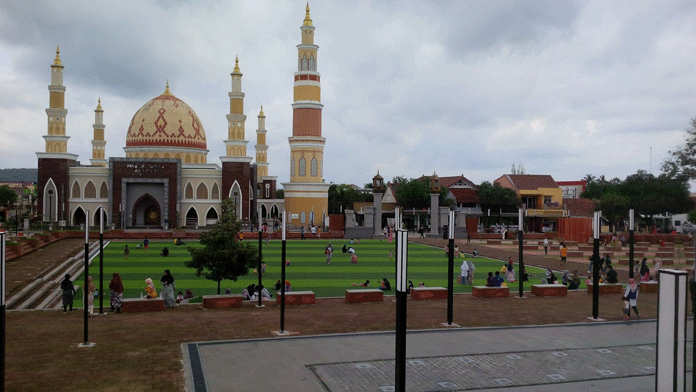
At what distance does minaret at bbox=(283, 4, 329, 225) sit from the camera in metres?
67.9

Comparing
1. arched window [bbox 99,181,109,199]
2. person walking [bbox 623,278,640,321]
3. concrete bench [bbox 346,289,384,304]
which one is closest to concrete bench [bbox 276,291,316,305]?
concrete bench [bbox 346,289,384,304]

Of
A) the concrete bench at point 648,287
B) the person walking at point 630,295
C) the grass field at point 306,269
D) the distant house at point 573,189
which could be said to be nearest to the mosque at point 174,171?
the grass field at point 306,269

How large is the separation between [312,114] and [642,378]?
198 ft

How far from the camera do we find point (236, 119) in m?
65.0

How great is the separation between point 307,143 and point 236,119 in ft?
27.3

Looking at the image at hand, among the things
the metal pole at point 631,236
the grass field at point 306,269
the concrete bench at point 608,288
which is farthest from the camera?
the grass field at point 306,269

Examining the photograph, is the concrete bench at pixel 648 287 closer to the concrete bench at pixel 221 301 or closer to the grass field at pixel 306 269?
the grass field at pixel 306 269

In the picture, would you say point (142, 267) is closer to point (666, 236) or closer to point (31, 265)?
point (31, 265)

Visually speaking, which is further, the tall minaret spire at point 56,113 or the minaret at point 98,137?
the minaret at point 98,137

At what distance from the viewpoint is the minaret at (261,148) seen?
86.9m

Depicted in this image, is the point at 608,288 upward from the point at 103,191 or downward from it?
downward

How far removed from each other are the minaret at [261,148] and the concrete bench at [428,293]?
69.4 metres

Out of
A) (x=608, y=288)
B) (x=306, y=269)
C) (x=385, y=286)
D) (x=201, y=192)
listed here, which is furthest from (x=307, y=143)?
(x=608, y=288)

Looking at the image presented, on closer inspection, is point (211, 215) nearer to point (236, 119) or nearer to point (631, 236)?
point (236, 119)
